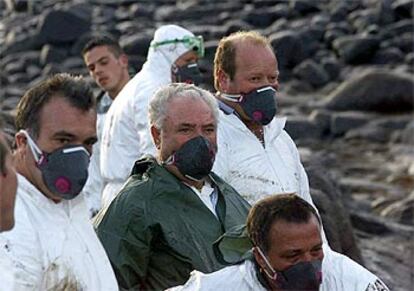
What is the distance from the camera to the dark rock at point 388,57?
1492 inches

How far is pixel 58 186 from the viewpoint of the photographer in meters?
5.16

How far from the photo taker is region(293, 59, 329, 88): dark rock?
3544 centimetres

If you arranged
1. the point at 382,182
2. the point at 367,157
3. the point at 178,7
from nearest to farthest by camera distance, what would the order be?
the point at 382,182
the point at 367,157
the point at 178,7

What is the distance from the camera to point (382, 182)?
22.8m

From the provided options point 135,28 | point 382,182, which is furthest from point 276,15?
point 382,182

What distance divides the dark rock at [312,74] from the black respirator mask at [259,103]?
1110 inches

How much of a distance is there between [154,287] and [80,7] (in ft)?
120

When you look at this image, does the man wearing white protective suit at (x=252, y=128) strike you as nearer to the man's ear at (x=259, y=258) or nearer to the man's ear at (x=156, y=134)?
the man's ear at (x=156, y=134)

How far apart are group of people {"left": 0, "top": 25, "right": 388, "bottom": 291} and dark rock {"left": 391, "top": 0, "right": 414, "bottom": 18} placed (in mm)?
33994

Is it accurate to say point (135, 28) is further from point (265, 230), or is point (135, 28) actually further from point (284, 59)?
point (265, 230)

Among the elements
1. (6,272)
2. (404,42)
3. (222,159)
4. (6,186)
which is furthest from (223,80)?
(404,42)

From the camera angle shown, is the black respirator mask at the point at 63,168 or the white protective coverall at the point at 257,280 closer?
the black respirator mask at the point at 63,168

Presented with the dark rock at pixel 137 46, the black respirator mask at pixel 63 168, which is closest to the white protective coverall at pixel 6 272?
the black respirator mask at pixel 63 168

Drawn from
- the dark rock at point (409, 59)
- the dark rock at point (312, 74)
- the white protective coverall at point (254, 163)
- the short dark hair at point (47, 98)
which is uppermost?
the short dark hair at point (47, 98)
